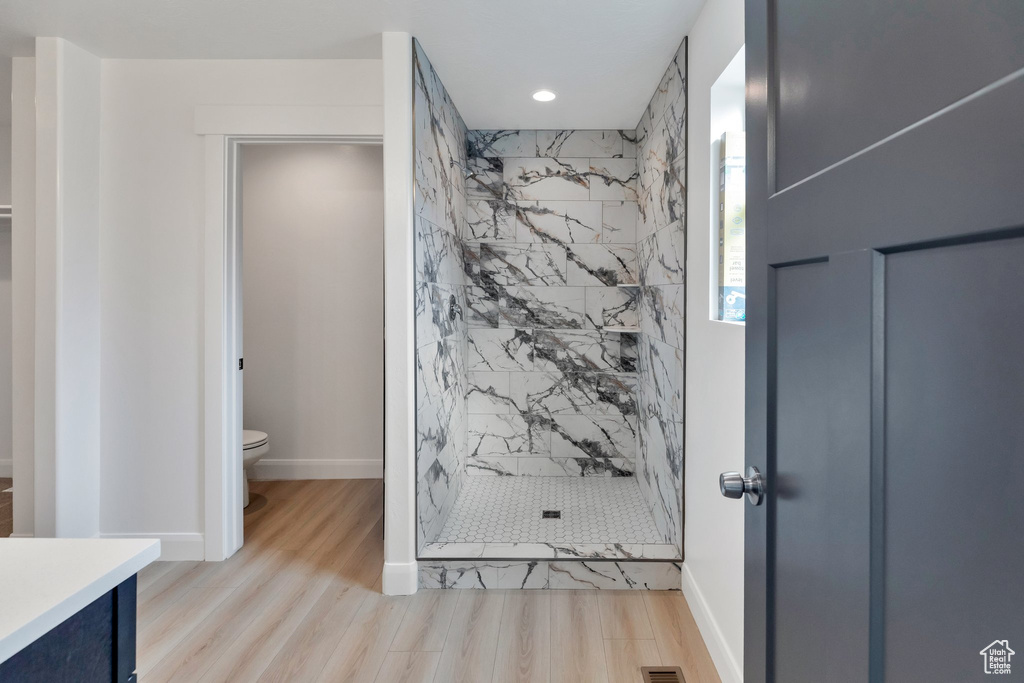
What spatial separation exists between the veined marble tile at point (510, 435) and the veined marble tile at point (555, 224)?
48.8 inches

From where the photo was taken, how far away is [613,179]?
160 inches

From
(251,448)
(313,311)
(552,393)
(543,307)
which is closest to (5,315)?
(313,311)

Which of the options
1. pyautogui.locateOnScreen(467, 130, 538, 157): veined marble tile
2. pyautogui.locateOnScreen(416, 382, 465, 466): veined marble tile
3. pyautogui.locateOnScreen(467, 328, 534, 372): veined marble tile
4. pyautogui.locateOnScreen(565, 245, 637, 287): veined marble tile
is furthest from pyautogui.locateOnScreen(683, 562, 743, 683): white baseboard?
pyautogui.locateOnScreen(467, 130, 538, 157): veined marble tile

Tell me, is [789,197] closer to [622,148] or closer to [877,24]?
[877,24]

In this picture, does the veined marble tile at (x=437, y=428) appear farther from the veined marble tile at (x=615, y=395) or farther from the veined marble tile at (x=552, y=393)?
the veined marble tile at (x=615, y=395)

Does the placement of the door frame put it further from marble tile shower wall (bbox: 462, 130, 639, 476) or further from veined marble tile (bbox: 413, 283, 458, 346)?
marble tile shower wall (bbox: 462, 130, 639, 476)

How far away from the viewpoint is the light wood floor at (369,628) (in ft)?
6.79

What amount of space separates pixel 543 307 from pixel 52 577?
3.48 meters

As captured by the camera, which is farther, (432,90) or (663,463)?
(663,463)

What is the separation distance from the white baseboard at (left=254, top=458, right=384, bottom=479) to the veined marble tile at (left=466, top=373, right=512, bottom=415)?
810mm

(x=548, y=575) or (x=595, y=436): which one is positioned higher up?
(x=595, y=436)

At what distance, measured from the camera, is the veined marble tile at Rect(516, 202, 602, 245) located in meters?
4.11

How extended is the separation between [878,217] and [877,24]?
0.21 meters

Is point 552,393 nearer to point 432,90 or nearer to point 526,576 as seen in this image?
point 526,576
